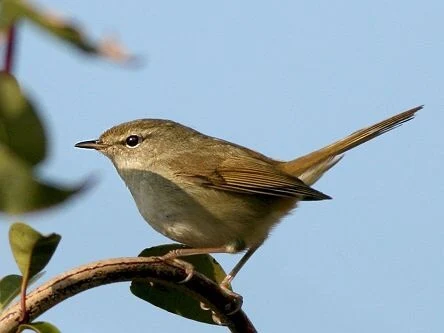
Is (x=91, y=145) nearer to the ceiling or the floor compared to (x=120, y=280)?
nearer to the ceiling

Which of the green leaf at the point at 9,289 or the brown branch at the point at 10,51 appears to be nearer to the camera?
the brown branch at the point at 10,51

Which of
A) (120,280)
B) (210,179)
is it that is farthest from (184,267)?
(210,179)

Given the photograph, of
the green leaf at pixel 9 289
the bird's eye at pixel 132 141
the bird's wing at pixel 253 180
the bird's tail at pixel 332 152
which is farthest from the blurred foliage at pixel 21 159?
the bird's eye at pixel 132 141

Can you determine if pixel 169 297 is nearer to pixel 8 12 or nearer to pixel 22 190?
pixel 22 190

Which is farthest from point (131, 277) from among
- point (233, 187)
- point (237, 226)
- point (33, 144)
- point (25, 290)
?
point (233, 187)

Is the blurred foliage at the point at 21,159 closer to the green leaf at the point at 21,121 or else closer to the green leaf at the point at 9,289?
the green leaf at the point at 21,121

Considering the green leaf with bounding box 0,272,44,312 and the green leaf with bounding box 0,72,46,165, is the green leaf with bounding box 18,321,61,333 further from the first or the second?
the green leaf with bounding box 0,72,46,165
